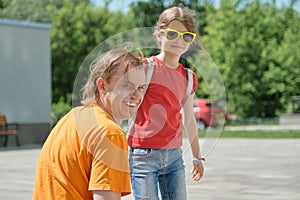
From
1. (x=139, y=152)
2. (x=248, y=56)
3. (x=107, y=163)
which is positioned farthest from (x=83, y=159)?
(x=248, y=56)

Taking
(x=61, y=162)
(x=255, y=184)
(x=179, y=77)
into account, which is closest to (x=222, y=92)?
(x=179, y=77)

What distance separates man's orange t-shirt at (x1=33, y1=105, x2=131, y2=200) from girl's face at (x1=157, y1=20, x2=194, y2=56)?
49.9 inches

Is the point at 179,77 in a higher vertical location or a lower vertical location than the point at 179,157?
higher

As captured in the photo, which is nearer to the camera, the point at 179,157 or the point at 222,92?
the point at 222,92

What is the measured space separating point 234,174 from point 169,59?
24.5ft

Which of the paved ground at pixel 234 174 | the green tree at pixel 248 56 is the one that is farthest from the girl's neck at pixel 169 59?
the green tree at pixel 248 56

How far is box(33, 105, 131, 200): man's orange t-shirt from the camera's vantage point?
209 cm

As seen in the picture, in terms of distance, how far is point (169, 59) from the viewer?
11.6 ft

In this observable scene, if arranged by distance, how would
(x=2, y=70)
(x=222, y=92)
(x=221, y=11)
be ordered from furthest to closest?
(x=221, y=11) < (x=2, y=70) < (x=222, y=92)

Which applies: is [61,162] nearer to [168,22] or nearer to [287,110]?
[168,22]

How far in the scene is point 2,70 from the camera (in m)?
19.5

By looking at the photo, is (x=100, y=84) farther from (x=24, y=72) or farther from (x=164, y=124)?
(x=24, y=72)

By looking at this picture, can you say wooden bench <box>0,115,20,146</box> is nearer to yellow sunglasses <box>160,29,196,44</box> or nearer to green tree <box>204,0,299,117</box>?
yellow sunglasses <box>160,29,196,44</box>

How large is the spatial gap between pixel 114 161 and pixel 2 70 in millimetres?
18081
